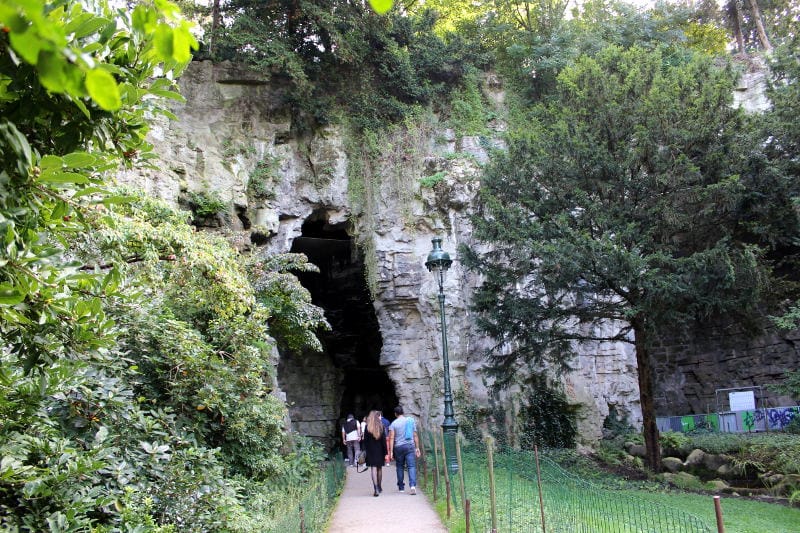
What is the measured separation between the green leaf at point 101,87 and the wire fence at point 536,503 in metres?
4.25

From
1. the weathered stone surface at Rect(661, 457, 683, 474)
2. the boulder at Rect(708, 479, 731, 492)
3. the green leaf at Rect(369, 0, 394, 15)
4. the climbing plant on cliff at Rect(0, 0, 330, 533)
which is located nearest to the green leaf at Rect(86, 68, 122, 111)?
the climbing plant on cliff at Rect(0, 0, 330, 533)

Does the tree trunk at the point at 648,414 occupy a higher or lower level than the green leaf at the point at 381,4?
lower

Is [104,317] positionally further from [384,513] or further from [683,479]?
[683,479]

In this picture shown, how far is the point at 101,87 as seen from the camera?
3.81 ft

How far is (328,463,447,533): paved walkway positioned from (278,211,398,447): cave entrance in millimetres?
9662

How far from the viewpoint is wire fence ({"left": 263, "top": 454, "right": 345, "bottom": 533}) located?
17.0ft

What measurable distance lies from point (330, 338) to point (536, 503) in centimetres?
1725

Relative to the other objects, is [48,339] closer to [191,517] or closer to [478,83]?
[191,517]

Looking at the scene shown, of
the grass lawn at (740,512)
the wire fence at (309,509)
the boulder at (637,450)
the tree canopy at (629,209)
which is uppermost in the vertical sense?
the tree canopy at (629,209)

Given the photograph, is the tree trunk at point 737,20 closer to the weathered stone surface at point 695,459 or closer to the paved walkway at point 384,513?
the weathered stone surface at point 695,459

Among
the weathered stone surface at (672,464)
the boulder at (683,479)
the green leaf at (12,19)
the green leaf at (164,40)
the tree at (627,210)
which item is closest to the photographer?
the green leaf at (12,19)

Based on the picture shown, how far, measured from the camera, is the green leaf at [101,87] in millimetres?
1140

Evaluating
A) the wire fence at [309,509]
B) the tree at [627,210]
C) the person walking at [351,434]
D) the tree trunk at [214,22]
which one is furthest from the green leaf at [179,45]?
the tree trunk at [214,22]

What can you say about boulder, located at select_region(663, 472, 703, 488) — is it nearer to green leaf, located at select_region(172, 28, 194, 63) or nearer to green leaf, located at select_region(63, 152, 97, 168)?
green leaf, located at select_region(63, 152, 97, 168)
